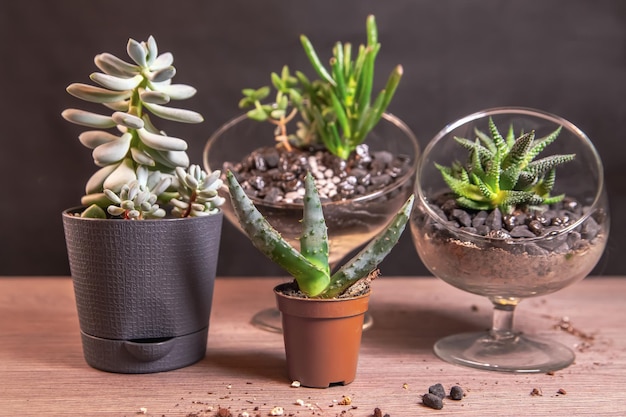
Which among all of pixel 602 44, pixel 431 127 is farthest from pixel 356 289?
pixel 602 44

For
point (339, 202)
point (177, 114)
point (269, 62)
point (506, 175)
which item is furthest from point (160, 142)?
point (269, 62)

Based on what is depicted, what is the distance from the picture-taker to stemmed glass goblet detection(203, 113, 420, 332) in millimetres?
1022

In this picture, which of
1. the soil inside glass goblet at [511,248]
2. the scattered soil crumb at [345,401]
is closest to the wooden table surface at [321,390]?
the scattered soil crumb at [345,401]

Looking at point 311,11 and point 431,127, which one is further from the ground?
point 311,11

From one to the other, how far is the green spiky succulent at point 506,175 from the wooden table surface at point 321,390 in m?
0.21

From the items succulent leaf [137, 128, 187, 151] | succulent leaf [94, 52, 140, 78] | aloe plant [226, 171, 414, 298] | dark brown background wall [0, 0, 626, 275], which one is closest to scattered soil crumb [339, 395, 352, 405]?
aloe plant [226, 171, 414, 298]

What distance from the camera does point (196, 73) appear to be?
147cm

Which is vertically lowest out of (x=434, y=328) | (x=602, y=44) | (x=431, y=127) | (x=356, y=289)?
(x=434, y=328)

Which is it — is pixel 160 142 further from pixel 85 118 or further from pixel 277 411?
pixel 277 411

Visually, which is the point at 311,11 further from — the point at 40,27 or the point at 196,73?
the point at 40,27

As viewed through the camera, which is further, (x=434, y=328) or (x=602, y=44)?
(x=602, y=44)

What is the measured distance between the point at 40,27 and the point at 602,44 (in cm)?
112

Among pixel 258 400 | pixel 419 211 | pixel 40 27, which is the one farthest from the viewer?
pixel 40 27

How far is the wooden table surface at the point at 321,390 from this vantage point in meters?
0.77
